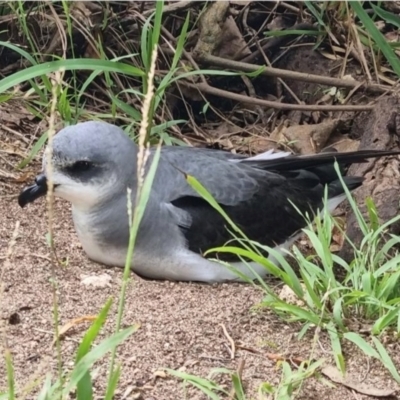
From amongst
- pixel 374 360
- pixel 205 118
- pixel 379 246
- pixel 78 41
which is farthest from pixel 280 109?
pixel 374 360

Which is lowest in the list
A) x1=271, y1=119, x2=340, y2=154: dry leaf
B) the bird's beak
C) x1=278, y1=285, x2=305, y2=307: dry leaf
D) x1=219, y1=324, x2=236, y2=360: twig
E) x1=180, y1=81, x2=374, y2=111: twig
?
x1=271, y1=119, x2=340, y2=154: dry leaf

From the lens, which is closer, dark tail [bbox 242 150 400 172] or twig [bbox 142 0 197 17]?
dark tail [bbox 242 150 400 172]

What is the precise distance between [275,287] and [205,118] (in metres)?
1.92

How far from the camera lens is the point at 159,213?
3768mm

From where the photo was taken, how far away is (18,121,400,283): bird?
3.69 meters

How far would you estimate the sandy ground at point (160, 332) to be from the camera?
2.78 metres

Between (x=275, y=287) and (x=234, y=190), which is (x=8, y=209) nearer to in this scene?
(x=234, y=190)

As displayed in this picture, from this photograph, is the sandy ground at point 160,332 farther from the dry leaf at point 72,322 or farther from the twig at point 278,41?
the twig at point 278,41

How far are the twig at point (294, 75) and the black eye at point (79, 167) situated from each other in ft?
5.59

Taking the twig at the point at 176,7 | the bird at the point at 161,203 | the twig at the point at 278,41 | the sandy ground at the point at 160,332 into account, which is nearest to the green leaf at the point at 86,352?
the sandy ground at the point at 160,332

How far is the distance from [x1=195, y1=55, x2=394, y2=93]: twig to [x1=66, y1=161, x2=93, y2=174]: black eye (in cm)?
170

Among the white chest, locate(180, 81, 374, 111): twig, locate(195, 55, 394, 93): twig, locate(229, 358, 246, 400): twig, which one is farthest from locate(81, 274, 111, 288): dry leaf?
locate(195, 55, 394, 93): twig

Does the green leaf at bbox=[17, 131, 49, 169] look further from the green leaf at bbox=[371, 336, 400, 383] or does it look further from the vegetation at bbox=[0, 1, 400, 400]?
the green leaf at bbox=[371, 336, 400, 383]

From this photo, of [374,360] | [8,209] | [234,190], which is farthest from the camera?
[8,209]
